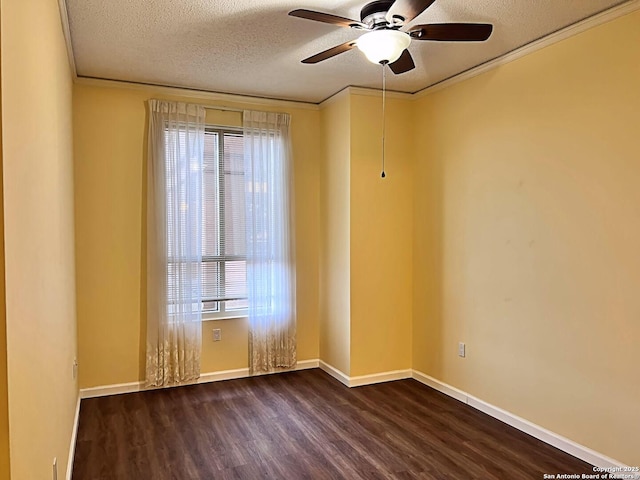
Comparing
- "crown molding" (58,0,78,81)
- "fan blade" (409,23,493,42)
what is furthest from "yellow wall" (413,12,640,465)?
"crown molding" (58,0,78,81)

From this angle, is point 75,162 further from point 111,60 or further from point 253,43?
point 253,43

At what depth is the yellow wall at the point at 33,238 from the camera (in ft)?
3.88

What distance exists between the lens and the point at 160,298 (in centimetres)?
406

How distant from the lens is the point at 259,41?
3104 millimetres

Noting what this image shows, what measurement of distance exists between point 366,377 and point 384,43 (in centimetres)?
290

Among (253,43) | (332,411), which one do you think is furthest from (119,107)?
(332,411)

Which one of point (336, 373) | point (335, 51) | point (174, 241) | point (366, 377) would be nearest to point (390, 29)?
point (335, 51)

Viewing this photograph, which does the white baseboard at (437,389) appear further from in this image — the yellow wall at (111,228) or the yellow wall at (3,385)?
the yellow wall at (3,385)

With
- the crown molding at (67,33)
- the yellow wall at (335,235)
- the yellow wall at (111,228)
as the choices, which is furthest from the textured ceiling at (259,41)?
the yellow wall at (335,235)

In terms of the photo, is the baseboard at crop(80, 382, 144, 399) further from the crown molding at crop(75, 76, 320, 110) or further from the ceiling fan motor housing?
the ceiling fan motor housing

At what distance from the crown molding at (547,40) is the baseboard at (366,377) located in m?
2.56

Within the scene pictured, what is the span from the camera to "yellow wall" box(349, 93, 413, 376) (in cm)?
421

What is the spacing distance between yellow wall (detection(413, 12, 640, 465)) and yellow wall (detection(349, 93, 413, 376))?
0.87ft

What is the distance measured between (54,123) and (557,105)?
290 centimetres
